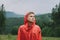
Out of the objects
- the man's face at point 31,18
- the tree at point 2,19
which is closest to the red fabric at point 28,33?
the man's face at point 31,18

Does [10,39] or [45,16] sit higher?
[45,16]

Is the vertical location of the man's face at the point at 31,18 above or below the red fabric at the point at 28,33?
above

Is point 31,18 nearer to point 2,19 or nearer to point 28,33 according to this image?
point 28,33

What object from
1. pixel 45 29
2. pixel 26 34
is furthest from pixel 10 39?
pixel 26 34

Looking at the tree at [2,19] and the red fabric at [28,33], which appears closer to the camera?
the red fabric at [28,33]

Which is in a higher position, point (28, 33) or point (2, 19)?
point (2, 19)

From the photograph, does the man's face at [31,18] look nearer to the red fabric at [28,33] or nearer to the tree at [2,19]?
the red fabric at [28,33]

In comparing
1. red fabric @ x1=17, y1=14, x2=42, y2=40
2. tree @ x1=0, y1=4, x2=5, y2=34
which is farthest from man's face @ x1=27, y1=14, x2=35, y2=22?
tree @ x1=0, y1=4, x2=5, y2=34

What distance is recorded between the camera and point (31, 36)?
282 cm

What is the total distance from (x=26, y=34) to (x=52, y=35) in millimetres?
2234

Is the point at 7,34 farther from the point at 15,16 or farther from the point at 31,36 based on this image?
the point at 31,36

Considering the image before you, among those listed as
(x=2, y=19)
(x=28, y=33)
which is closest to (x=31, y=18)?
(x=28, y=33)

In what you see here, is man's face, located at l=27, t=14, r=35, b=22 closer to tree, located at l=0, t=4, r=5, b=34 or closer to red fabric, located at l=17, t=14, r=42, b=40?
red fabric, located at l=17, t=14, r=42, b=40

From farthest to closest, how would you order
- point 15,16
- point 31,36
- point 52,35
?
point 52,35 < point 15,16 < point 31,36
